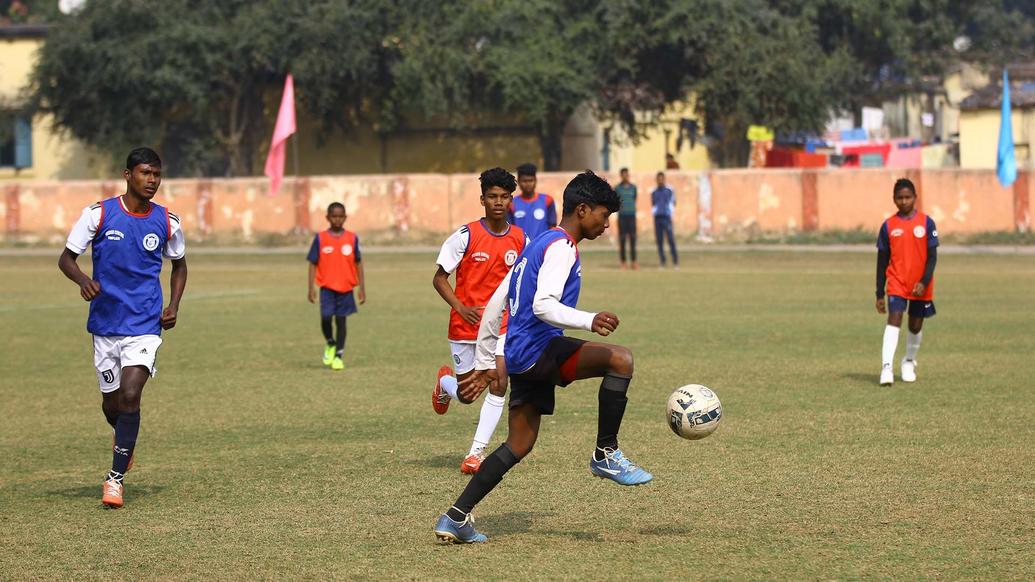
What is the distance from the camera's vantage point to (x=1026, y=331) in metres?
18.1

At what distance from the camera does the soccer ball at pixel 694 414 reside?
7.77 meters

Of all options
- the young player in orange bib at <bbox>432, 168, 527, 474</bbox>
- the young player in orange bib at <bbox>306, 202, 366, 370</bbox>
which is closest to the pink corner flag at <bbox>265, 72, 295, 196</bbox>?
the young player in orange bib at <bbox>306, 202, 366, 370</bbox>

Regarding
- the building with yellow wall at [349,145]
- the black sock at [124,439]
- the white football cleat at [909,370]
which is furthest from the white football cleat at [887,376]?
the building with yellow wall at [349,145]

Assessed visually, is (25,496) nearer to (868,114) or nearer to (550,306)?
(550,306)

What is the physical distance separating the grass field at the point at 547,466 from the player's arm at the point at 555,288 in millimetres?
1153

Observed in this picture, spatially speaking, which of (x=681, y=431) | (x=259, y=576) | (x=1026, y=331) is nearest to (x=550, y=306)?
(x=681, y=431)

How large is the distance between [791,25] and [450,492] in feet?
131

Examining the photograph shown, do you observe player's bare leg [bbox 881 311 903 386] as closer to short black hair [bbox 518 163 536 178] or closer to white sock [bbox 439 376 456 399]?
short black hair [bbox 518 163 536 178]

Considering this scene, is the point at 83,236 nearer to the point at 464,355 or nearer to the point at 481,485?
the point at 464,355

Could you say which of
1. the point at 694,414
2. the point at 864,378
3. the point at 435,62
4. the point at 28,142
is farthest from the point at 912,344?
the point at 28,142

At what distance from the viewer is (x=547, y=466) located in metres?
9.66

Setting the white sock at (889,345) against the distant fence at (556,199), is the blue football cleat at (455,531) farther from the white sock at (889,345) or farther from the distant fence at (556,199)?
the distant fence at (556,199)

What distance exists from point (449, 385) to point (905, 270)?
18.6ft

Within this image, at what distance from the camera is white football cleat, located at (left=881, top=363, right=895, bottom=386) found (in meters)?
13.4
